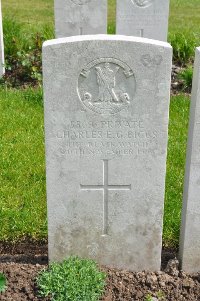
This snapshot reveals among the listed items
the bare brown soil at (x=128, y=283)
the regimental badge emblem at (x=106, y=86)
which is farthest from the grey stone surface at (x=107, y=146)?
the bare brown soil at (x=128, y=283)

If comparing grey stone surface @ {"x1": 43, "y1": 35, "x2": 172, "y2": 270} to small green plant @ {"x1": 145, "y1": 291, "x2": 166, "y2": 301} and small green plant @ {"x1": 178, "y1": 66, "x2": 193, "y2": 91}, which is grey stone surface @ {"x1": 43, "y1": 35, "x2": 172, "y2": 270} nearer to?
small green plant @ {"x1": 145, "y1": 291, "x2": 166, "y2": 301}

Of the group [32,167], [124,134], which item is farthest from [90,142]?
[32,167]

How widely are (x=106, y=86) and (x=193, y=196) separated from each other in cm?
97

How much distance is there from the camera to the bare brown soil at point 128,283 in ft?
11.9

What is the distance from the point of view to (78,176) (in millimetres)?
3633

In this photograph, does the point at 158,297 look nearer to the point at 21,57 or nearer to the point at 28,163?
the point at 28,163

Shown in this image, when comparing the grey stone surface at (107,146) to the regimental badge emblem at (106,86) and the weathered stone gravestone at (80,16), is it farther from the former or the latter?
the weathered stone gravestone at (80,16)

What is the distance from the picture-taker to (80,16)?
331 inches

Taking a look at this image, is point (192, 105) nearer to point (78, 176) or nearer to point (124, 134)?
point (124, 134)

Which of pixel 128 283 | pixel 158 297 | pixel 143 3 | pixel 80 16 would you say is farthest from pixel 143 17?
pixel 158 297

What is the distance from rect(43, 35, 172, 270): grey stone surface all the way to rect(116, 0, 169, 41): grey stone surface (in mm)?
5092

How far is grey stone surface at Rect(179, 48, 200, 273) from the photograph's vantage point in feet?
11.3

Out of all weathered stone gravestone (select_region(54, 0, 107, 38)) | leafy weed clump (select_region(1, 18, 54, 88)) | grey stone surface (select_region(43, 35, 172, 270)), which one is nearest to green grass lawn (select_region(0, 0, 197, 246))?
leafy weed clump (select_region(1, 18, 54, 88))

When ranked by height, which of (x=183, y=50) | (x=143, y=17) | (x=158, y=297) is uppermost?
(x=143, y=17)
